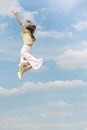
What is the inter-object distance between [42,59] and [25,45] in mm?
1578

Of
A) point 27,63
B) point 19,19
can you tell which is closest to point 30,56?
point 27,63

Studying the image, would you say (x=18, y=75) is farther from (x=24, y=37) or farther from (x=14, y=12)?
(x=14, y=12)

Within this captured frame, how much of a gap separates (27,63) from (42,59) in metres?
1.17

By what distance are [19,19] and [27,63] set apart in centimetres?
338

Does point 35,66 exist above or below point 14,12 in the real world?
below

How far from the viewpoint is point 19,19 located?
28328mm

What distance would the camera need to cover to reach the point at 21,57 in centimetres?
2962

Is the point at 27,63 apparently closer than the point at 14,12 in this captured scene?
No

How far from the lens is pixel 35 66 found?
29203 mm

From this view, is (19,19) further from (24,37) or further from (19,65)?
(19,65)

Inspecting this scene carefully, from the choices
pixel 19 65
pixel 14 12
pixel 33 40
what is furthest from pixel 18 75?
pixel 14 12

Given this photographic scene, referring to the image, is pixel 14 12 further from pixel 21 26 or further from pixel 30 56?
pixel 30 56

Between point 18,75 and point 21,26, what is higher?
point 21,26

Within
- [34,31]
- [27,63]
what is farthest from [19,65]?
[34,31]
